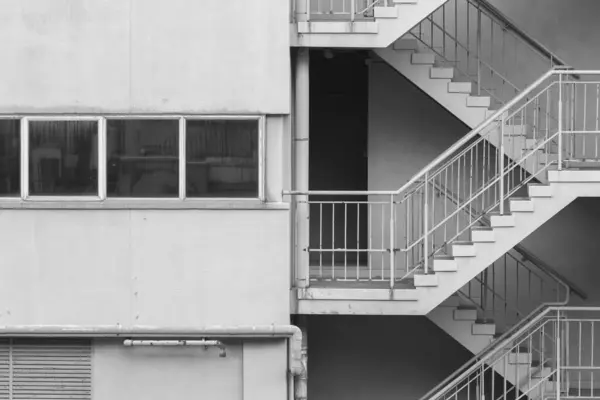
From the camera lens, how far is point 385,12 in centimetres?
1334

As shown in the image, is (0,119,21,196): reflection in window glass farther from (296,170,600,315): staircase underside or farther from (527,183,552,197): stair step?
(527,183,552,197): stair step

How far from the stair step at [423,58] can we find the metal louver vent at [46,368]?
17.8 feet

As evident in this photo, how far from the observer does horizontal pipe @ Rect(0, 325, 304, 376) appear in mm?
13172

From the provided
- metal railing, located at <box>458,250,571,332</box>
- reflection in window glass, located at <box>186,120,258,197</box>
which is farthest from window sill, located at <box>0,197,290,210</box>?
metal railing, located at <box>458,250,571,332</box>

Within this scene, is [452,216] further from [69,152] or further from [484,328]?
[69,152]

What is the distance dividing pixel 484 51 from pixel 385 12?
298 cm

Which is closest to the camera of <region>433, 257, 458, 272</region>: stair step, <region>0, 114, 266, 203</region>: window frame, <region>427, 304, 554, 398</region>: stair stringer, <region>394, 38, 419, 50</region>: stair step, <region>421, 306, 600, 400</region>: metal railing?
<region>433, 257, 458, 272</region>: stair step

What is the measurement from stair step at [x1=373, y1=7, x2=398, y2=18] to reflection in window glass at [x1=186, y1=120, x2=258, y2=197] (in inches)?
77.1

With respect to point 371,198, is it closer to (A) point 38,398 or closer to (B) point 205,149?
(B) point 205,149

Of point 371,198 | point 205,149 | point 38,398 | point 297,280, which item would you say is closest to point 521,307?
point 371,198

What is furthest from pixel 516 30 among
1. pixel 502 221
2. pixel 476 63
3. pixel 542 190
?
pixel 502 221

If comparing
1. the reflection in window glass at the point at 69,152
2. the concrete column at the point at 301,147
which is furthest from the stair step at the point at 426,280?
the reflection in window glass at the point at 69,152

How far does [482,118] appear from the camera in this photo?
46.5 ft

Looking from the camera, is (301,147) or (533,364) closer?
(301,147)
